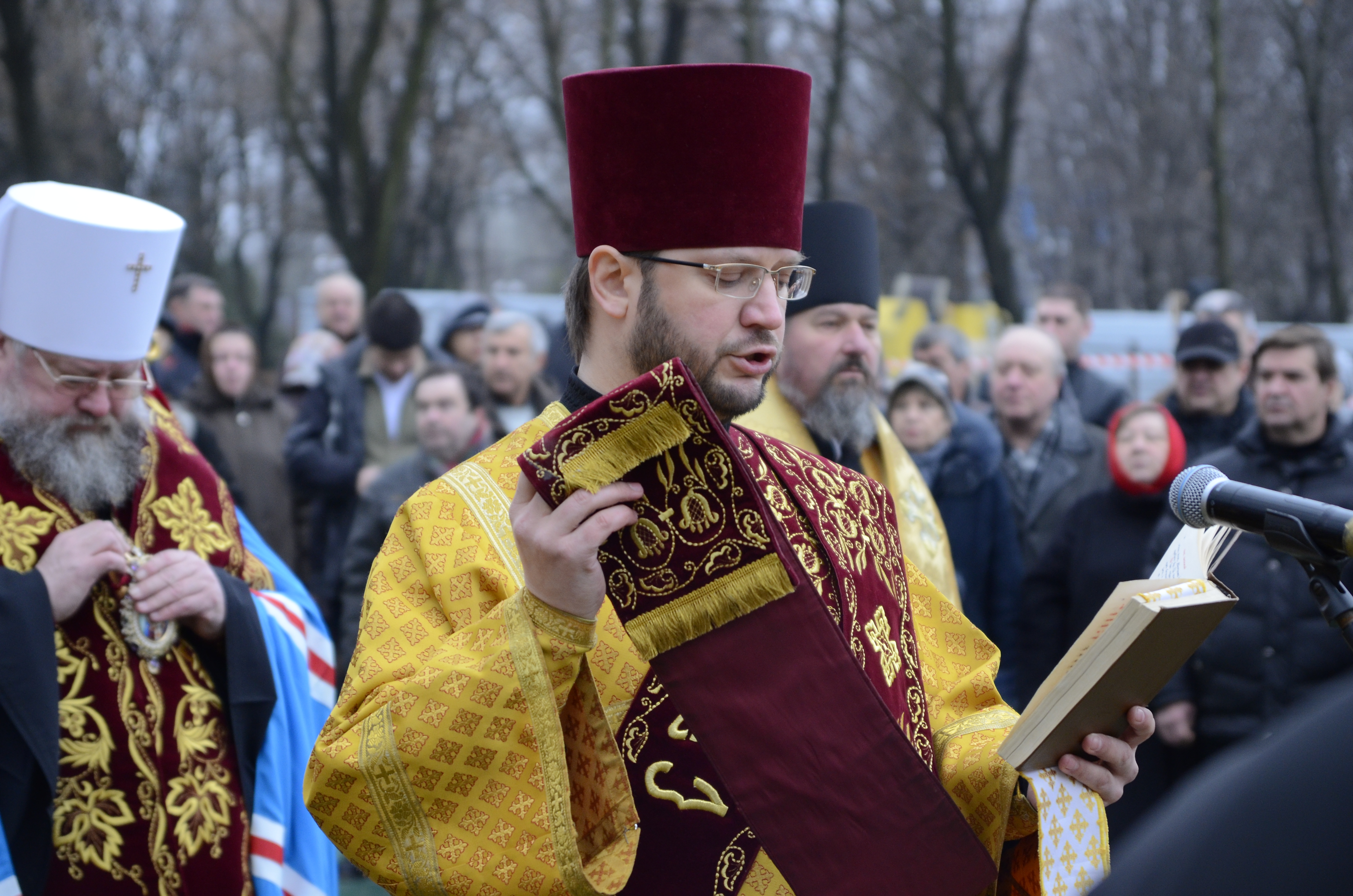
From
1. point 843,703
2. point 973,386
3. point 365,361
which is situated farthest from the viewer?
point 973,386

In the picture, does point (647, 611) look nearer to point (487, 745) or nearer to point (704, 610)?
point (704, 610)

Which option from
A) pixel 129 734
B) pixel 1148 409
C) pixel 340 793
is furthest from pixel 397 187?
pixel 340 793

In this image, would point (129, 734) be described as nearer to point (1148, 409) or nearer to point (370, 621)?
point (370, 621)

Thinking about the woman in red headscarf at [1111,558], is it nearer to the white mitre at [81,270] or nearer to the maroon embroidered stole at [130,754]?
the maroon embroidered stole at [130,754]

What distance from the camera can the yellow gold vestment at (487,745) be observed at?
2168 mm

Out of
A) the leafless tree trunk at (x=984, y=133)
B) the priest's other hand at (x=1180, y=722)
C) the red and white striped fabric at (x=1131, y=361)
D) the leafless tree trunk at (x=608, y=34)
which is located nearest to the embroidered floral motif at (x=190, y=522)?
the priest's other hand at (x=1180, y=722)

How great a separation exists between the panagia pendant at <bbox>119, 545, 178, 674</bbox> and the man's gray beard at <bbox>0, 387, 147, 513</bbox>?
0.17 m

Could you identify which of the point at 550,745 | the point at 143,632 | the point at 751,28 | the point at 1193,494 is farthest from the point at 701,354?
the point at 751,28

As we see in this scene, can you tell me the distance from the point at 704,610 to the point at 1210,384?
5.33 meters

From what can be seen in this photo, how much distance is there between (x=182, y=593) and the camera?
139 inches

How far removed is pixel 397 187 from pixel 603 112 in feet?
53.0

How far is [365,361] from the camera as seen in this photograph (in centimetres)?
744

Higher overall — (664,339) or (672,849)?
(664,339)

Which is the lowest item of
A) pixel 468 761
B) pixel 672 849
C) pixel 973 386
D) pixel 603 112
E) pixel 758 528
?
pixel 973 386
